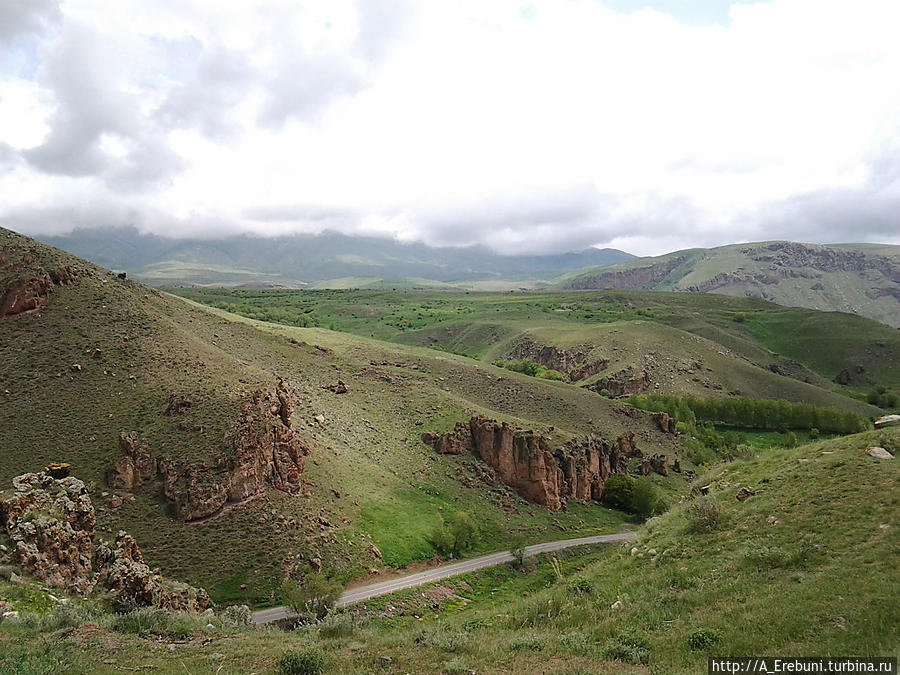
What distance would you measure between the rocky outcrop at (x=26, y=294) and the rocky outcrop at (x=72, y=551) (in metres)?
28.8

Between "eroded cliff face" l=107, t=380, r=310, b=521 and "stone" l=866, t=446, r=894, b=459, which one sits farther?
"eroded cliff face" l=107, t=380, r=310, b=521

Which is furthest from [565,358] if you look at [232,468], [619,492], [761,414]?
[232,468]

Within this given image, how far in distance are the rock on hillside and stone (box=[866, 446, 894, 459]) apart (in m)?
49.0

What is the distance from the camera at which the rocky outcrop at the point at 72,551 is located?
1096 inches

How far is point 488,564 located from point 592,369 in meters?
113

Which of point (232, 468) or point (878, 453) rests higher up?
point (878, 453)

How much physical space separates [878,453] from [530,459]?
164 ft

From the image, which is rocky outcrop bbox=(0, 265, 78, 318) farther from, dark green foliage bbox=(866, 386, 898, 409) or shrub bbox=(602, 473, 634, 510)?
dark green foliage bbox=(866, 386, 898, 409)

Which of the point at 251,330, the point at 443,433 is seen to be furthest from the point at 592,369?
the point at 251,330

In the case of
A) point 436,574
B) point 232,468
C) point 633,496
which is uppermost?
point 232,468

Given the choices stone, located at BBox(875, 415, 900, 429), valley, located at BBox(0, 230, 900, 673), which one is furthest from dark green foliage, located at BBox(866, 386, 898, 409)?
stone, located at BBox(875, 415, 900, 429)

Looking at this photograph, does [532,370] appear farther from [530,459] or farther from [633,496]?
[530,459]

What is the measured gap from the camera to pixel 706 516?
26719 mm

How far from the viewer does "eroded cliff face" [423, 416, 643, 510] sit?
2899 inches
